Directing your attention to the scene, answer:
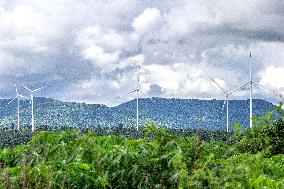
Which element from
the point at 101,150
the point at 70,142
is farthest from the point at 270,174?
the point at 70,142

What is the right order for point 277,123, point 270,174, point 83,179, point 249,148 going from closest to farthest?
point 83,179 → point 270,174 → point 249,148 → point 277,123

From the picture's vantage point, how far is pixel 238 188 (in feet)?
21.1

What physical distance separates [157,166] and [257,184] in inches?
83.1

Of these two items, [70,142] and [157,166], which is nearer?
[157,166]

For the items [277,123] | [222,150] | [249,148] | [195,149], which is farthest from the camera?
Answer: [277,123]

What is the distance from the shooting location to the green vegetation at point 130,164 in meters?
6.90

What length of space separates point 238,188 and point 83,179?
2.16m

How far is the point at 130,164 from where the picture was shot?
309 inches

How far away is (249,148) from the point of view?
13883 millimetres

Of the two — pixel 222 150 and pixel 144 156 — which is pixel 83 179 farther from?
pixel 222 150

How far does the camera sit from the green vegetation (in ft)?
22.6

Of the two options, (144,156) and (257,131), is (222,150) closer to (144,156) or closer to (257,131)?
(144,156)

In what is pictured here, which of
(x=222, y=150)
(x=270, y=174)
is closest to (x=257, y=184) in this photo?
(x=270, y=174)

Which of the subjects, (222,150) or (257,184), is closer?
(257,184)
